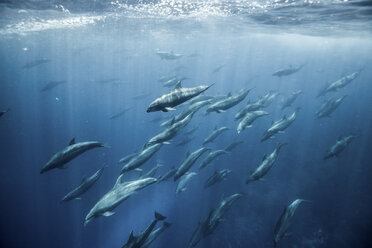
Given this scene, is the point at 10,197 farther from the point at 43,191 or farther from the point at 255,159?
the point at 255,159

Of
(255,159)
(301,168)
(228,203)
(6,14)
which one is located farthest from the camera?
(6,14)

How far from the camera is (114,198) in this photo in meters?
5.96

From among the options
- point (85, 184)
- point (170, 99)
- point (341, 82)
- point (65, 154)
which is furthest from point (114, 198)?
point (341, 82)

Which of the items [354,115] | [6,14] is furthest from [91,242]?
[354,115]

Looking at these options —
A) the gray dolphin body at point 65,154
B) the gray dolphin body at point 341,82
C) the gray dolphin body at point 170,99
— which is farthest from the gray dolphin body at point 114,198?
the gray dolphin body at point 341,82

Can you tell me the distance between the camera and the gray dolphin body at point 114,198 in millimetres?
5804

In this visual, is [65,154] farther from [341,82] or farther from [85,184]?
[341,82]

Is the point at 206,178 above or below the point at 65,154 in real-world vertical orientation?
below

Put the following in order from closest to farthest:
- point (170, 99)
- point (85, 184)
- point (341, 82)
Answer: point (170, 99), point (85, 184), point (341, 82)

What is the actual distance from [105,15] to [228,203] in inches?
939

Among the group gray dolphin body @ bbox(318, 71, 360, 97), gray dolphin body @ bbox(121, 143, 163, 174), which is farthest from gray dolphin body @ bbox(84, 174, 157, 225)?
gray dolphin body @ bbox(318, 71, 360, 97)

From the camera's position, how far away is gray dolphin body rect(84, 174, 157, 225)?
5804mm

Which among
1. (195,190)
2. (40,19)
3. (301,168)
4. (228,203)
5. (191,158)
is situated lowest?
(195,190)

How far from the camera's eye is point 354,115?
29781 millimetres
